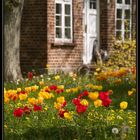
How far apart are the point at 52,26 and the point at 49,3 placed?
0.71 metres

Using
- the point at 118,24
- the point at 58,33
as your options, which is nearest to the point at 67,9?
the point at 58,33

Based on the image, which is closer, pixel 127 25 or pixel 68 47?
pixel 68 47

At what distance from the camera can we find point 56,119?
19.1ft

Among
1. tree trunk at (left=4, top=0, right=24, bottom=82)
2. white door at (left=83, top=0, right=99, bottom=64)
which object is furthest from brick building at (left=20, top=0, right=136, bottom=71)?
tree trunk at (left=4, top=0, right=24, bottom=82)

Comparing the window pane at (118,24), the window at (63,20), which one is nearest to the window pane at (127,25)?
the window pane at (118,24)

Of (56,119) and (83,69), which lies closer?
(56,119)

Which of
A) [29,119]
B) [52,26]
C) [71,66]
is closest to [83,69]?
[71,66]

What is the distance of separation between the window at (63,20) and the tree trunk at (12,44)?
413cm

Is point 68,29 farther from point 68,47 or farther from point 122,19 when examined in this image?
point 122,19

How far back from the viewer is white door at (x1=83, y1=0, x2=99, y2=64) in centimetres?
2069

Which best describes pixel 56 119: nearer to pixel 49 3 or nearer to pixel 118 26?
pixel 49 3

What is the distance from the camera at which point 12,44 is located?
1525 cm

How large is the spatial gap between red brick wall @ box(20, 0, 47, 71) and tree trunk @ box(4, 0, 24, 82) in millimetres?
3614

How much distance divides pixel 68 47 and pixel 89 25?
1677mm
